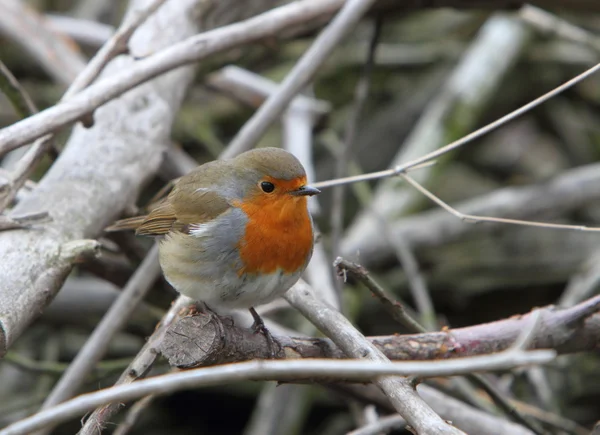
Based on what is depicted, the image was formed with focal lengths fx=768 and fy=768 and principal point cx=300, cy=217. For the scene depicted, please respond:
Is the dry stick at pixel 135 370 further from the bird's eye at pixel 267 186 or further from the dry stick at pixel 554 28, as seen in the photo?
the dry stick at pixel 554 28

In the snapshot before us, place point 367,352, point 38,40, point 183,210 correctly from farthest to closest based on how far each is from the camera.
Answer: point 38,40 < point 183,210 < point 367,352

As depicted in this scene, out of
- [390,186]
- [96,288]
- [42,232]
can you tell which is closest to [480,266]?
[390,186]

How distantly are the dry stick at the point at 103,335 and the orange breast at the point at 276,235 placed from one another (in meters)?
0.49

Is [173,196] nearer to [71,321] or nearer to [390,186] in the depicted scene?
[71,321]

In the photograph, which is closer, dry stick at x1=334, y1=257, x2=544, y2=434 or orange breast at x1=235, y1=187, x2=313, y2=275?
dry stick at x1=334, y1=257, x2=544, y2=434

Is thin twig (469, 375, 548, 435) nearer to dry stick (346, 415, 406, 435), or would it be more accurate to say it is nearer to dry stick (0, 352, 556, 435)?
dry stick (346, 415, 406, 435)

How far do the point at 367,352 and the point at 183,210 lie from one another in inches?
46.4

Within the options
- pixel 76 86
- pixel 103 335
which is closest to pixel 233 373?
pixel 103 335

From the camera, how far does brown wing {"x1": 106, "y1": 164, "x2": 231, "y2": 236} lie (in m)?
2.87

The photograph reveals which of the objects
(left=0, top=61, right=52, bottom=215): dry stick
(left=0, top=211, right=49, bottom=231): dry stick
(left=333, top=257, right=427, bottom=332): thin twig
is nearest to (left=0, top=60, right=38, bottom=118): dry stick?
(left=0, top=61, right=52, bottom=215): dry stick

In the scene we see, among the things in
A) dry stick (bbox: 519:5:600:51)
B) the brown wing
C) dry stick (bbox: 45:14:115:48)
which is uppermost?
dry stick (bbox: 519:5:600:51)

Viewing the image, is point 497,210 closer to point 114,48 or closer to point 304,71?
point 304,71

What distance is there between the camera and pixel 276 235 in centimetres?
273

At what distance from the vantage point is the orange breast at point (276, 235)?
2.66 metres
